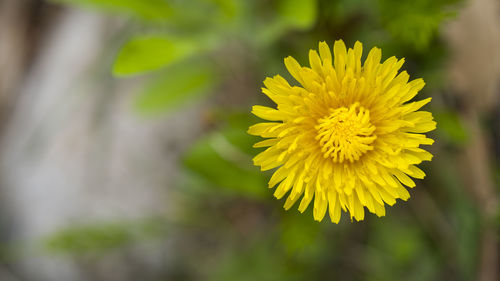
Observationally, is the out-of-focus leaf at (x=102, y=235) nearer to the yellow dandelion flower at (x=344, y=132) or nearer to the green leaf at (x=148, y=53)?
the green leaf at (x=148, y=53)

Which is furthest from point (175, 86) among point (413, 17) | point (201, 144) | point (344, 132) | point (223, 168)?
point (344, 132)

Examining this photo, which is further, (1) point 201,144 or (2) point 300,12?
(1) point 201,144

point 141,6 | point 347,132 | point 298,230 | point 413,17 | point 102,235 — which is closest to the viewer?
point 347,132

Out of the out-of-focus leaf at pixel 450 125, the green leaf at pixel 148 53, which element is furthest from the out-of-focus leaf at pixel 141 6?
the out-of-focus leaf at pixel 450 125

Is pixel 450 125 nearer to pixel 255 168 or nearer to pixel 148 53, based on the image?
pixel 255 168

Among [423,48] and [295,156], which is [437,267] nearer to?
[423,48]

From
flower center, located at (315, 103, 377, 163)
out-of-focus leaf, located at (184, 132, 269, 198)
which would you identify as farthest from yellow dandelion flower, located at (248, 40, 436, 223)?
out-of-focus leaf, located at (184, 132, 269, 198)

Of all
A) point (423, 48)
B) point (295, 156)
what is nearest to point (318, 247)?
point (423, 48)
